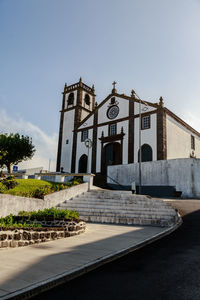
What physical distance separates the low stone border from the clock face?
27547mm

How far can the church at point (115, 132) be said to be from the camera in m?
30.0

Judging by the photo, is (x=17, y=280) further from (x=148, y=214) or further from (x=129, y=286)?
(x=148, y=214)

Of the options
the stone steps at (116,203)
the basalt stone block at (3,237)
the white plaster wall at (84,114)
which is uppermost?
the white plaster wall at (84,114)

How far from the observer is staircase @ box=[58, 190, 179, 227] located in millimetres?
12078

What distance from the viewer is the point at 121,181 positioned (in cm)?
2822

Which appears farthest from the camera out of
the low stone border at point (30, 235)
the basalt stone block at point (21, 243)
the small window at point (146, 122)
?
the small window at point (146, 122)

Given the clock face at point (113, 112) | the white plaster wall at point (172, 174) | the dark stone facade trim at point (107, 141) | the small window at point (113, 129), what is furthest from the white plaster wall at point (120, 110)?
the white plaster wall at point (172, 174)

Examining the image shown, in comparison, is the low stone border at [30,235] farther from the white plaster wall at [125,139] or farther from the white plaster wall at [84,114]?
the white plaster wall at [84,114]

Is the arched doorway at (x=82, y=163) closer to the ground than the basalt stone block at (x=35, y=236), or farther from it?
farther from it

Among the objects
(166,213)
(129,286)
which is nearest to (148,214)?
(166,213)

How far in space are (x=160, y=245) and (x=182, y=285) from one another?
351 centimetres

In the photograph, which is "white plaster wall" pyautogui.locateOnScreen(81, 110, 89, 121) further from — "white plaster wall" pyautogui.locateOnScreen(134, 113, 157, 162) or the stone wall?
the stone wall

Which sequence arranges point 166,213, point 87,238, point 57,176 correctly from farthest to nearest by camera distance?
1. point 57,176
2. point 166,213
3. point 87,238

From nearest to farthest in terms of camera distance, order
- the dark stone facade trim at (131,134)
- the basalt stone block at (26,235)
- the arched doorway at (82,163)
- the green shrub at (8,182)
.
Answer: the basalt stone block at (26,235) < the green shrub at (8,182) < the dark stone facade trim at (131,134) < the arched doorway at (82,163)
